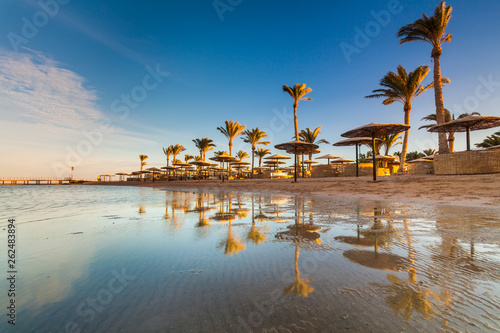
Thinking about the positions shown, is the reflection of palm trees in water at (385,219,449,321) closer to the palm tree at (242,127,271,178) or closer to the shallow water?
the shallow water

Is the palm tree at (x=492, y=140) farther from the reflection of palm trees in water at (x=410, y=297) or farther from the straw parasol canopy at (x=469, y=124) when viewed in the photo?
the reflection of palm trees in water at (x=410, y=297)

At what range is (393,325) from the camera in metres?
1.14

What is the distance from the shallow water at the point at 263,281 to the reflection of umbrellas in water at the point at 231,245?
0.02 meters

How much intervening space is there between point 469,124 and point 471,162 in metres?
2.06

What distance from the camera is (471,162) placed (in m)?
10.7

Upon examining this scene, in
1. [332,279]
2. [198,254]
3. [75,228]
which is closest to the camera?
[332,279]

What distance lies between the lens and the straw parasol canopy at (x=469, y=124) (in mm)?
10277

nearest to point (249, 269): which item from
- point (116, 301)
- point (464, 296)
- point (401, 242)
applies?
point (116, 301)

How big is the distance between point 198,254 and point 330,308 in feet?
5.26

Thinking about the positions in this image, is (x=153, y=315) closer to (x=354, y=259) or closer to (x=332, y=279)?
(x=332, y=279)

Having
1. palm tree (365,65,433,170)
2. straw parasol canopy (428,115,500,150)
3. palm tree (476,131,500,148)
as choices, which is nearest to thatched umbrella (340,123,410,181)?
straw parasol canopy (428,115,500,150)

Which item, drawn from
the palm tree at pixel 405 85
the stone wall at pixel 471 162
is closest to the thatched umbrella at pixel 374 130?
the stone wall at pixel 471 162

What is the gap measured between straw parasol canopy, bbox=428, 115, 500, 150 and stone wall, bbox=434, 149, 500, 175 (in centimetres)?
74

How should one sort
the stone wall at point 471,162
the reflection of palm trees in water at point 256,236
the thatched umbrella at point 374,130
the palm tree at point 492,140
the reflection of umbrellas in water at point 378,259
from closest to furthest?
the reflection of umbrellas in water at point 378,259 → the reflection of palm trees in water at point 256,236 → the stone wall at point 471,162 → the thatched umbrella at point 374,130 → the palm tree at point 492,140
